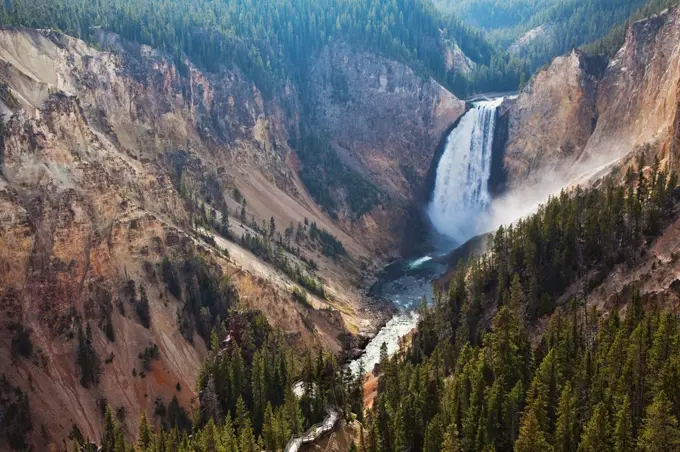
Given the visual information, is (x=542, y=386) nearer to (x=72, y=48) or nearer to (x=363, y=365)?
(x=363, y=365)

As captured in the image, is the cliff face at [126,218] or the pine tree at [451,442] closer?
the pine tree at [451,442]

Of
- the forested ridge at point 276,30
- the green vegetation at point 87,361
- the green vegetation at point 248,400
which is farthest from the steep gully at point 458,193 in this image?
the green vegetation at point 87,361

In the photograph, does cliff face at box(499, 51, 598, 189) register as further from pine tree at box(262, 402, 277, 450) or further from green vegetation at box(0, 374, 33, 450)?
green vegetation at box(0, 374, 33, 450)

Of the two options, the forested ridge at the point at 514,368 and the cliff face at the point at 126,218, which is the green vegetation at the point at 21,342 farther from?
the forested ridge at the point at 514,368

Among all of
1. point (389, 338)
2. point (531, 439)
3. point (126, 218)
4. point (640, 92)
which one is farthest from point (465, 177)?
point (531, 439)

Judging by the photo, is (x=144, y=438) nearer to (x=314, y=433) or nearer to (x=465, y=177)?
(x=314, y=433)
